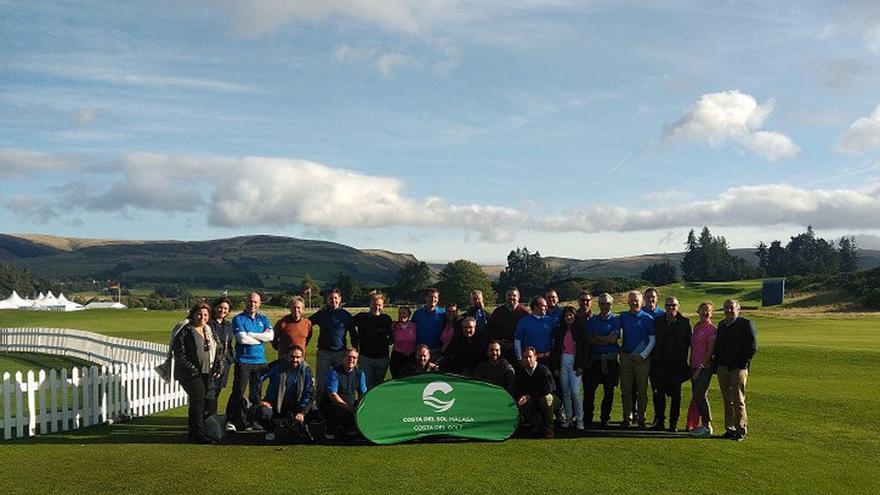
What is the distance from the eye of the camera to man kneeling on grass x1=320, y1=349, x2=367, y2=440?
11.3 metres

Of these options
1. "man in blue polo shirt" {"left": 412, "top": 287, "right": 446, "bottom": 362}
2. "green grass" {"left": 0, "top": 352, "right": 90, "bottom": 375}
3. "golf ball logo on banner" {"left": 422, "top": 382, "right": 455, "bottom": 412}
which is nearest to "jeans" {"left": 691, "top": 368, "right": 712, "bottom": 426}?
"golf ball logo on banner" {"left": 422, "top": 382, "right": 455, "bottom": 412}

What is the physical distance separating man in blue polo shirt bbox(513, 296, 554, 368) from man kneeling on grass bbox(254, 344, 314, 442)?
3.44 m

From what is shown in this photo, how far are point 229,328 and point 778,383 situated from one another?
13088 mm

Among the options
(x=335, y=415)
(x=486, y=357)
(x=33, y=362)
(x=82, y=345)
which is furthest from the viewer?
(x=82, y=345)

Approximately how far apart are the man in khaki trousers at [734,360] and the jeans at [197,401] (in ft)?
26.3

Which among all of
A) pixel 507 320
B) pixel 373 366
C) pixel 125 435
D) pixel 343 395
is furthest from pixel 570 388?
pixel 125 435

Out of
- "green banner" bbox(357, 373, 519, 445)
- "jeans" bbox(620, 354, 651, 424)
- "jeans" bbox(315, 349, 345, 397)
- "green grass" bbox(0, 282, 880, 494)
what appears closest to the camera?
"green grass" bbox(0, 282, 880, 494)

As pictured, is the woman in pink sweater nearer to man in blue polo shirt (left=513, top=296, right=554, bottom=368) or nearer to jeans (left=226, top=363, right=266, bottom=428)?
man in blue polo shirt (left=513, top=296, right=554, bottom=368)

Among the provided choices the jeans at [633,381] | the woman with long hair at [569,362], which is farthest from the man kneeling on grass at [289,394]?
the jeans at [633,381]

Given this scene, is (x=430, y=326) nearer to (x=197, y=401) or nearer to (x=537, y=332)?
(x=537, y=332)

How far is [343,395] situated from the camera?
11.5 m

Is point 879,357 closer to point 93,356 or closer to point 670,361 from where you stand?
point 670,361

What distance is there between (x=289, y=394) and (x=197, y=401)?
53.9 inches

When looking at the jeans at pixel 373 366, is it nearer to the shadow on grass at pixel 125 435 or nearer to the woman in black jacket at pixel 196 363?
the woman in black jacket at pixel 196 363
